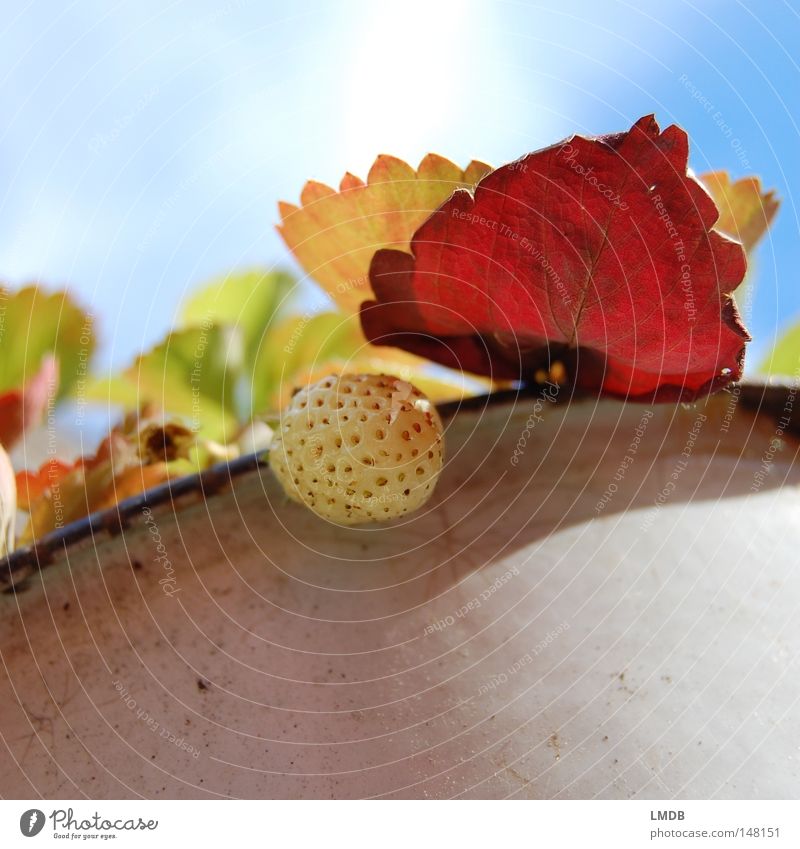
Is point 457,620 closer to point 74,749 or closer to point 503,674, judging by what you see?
point 503,674

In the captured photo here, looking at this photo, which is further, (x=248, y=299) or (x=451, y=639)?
(x=248, y=299)

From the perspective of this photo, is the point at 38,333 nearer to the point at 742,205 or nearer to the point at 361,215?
the point at 361,215

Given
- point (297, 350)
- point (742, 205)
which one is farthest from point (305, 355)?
point (742, 205)

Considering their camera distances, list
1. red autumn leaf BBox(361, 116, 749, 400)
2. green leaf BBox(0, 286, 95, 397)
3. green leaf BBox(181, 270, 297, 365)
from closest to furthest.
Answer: red autumn leaf BBox(361, 116, 749, 400) → green leaf BBox(0, 286, 95, 397) → green leaf BBox(181, 270, 297, 365)

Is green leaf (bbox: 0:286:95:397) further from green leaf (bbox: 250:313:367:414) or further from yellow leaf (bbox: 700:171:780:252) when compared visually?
yellow leaf (bbox: 700:171:780:252)
